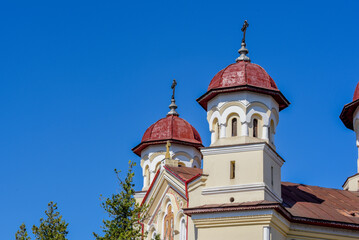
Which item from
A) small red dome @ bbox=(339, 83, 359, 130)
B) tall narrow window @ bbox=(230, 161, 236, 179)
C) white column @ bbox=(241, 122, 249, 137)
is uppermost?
small red dome @ bbox=(339, 83, 359, 130)

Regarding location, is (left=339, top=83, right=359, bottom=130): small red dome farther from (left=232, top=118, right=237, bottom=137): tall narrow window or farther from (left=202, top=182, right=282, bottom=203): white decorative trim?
(left=202, top=182, right=282, bottom=203): white decorative trim

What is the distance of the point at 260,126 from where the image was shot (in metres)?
28.2

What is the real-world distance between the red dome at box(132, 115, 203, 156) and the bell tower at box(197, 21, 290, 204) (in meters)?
6.39

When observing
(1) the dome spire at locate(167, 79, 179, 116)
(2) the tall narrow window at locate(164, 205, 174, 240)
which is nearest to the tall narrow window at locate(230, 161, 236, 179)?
(2) the tall narrow window at locate(164, 205, 174, 240)

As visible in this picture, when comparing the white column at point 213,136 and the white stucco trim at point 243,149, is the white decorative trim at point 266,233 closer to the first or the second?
the white stucco trim at point 243,149

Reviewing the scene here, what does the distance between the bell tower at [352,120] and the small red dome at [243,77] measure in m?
6.82

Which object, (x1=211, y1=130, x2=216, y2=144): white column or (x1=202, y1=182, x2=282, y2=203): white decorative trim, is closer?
(x1=202, y1=182, x2=282, y2=203): white decorative trim

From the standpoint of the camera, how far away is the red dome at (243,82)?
92.4 feet

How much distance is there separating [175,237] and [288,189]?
207 inches

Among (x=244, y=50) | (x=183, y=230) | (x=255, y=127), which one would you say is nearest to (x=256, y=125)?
(x=255, y=127)

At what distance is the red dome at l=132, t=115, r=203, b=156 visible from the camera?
35.7m

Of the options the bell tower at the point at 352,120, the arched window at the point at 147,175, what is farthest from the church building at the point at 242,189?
the arched window at the point at 147,175

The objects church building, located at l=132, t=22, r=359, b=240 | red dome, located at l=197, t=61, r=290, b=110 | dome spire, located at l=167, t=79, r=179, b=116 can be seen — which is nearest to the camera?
church building, located at l=132, t=22, r=359, b=240

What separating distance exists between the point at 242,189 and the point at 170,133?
9574 mm
